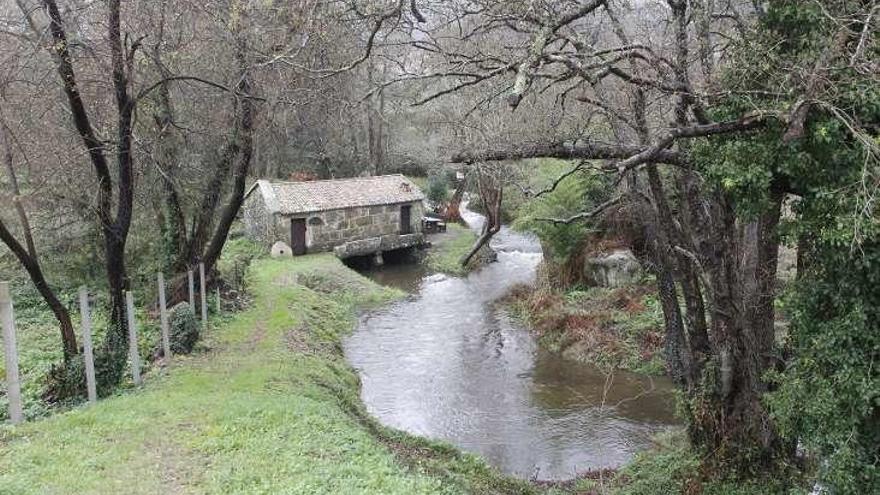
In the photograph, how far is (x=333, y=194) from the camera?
30.7m

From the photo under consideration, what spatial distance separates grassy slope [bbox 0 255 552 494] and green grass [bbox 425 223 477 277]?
1463 cm

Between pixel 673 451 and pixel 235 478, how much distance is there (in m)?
6.74

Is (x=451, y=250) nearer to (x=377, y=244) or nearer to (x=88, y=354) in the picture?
(x=377, y=244)

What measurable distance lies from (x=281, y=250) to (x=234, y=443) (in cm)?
2055

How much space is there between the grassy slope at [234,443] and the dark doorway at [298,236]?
14645 millimetres

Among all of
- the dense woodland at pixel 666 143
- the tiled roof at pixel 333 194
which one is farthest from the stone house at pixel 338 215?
the dense woodland at pixel 666 143

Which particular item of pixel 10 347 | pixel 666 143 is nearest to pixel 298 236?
pixel 10 347

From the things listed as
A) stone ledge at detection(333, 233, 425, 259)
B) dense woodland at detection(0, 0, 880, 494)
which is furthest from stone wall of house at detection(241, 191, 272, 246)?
dense woodland at detection(0, 0, 880, 494)

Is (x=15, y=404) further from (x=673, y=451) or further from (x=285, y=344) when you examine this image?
(x=673, y=451)

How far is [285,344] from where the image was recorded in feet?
50.5

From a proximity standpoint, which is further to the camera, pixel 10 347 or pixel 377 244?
pixel 377 244

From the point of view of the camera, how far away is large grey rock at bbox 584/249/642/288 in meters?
21.5

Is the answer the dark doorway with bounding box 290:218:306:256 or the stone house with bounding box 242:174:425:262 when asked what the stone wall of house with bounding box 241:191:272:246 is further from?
the dark doorway with bounding box 290:218:306:256

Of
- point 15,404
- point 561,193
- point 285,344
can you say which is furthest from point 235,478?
point 561,193
